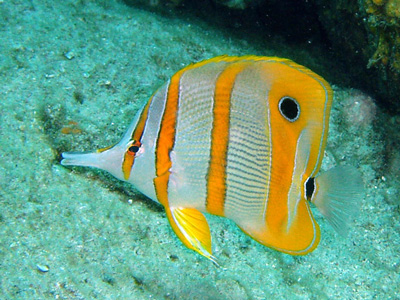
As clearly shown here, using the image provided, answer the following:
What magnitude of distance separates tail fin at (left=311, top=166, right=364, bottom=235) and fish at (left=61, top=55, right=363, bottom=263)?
0.08 metres

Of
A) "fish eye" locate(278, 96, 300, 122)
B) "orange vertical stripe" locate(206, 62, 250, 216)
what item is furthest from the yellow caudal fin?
"fish eye" locate(278, 96, 300, 122)

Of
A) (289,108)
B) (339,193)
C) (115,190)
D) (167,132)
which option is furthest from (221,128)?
(115,190)

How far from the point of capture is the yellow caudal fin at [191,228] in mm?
1869

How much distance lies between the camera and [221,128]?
1793 millimetres

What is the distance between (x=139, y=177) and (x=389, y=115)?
3338 mm

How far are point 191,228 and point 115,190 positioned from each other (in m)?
1.08

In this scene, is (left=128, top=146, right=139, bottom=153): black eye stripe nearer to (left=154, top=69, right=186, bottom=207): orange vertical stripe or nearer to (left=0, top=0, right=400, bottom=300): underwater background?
(left=154, top=69, right=186, bottom=207): orange vertical stripe

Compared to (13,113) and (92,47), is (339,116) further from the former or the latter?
(13,113)

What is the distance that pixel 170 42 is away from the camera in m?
4.28

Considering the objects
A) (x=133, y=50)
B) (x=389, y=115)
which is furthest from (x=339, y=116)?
(x=133, y=50)

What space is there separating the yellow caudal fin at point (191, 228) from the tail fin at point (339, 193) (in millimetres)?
700

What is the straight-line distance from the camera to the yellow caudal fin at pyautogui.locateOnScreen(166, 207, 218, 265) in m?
1.87

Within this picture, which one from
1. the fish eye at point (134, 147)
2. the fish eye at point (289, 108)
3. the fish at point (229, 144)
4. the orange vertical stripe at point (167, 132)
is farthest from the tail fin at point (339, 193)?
the fish eye at point (134, 147)

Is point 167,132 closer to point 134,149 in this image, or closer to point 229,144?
point 134,149
